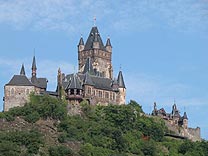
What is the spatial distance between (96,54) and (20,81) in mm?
16607

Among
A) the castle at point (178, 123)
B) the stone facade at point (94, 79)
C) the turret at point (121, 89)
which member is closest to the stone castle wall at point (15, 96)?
the stone facade at point (94, 79)

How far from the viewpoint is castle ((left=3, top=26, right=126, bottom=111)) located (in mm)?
105875

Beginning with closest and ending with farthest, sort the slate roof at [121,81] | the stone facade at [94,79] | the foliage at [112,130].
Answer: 1. the foliage at [112,130]
2. the stone facade at [94,79]
3. the slate roof at [121,81]

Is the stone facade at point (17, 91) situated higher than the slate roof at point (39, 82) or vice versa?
the slate roof at point (39, 82)

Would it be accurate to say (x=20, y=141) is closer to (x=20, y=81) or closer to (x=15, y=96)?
(x=15, y=96)

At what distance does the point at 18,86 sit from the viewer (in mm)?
105750

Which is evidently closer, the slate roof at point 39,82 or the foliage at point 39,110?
the foliage at point 39,110

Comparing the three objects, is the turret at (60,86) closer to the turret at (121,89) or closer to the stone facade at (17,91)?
the stone facade at (17,91)

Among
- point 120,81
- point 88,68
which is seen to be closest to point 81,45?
point 88,68

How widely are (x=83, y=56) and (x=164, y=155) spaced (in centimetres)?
1977

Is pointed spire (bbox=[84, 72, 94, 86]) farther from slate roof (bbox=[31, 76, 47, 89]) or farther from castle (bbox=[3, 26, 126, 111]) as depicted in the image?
slate roof (bbox=[31, 76, 47, 89])

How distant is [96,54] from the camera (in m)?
120

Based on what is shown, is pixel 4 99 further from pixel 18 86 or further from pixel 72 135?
pixel 72 135

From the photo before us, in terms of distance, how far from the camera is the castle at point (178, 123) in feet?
395
